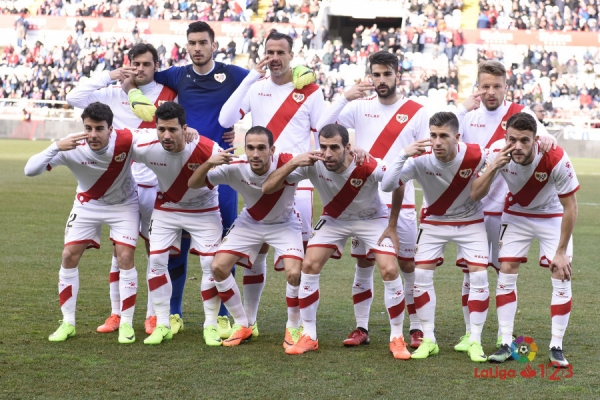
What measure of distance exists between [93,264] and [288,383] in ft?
17.2

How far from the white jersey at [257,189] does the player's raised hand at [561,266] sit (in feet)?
7.02

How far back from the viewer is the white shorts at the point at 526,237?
6.54 meters

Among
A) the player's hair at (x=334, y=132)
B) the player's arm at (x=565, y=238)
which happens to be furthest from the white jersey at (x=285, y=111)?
the player's arm at (x=565, y=238)

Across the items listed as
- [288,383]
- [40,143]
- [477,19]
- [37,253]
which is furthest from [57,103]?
[288,383]

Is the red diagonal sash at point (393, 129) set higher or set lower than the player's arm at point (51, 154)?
higher

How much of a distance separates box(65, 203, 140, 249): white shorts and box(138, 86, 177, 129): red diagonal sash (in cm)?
103

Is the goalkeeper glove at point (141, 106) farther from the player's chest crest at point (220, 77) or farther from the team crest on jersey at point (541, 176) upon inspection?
the team crest on jersey at point (541, 176)

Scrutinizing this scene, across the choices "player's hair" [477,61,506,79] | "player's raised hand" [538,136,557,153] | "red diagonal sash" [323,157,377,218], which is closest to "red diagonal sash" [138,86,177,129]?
"red diagonal sash" [323,157,377,218]

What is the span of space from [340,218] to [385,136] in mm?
849

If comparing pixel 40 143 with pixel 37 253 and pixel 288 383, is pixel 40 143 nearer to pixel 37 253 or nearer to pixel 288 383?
pixel 37 253

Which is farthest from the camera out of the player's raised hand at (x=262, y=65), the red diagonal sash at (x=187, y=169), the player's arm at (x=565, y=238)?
the player's raised hand at (x=262, y=65)

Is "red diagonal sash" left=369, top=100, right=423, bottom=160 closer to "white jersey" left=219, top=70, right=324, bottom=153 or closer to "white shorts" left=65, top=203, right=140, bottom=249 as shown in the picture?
"white jersey" left=219, top=70, right=324, bottom=153

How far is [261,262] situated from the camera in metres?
7.30

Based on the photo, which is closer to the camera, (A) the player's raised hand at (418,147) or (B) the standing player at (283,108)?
(A) the player's raised hand at (418,147)
